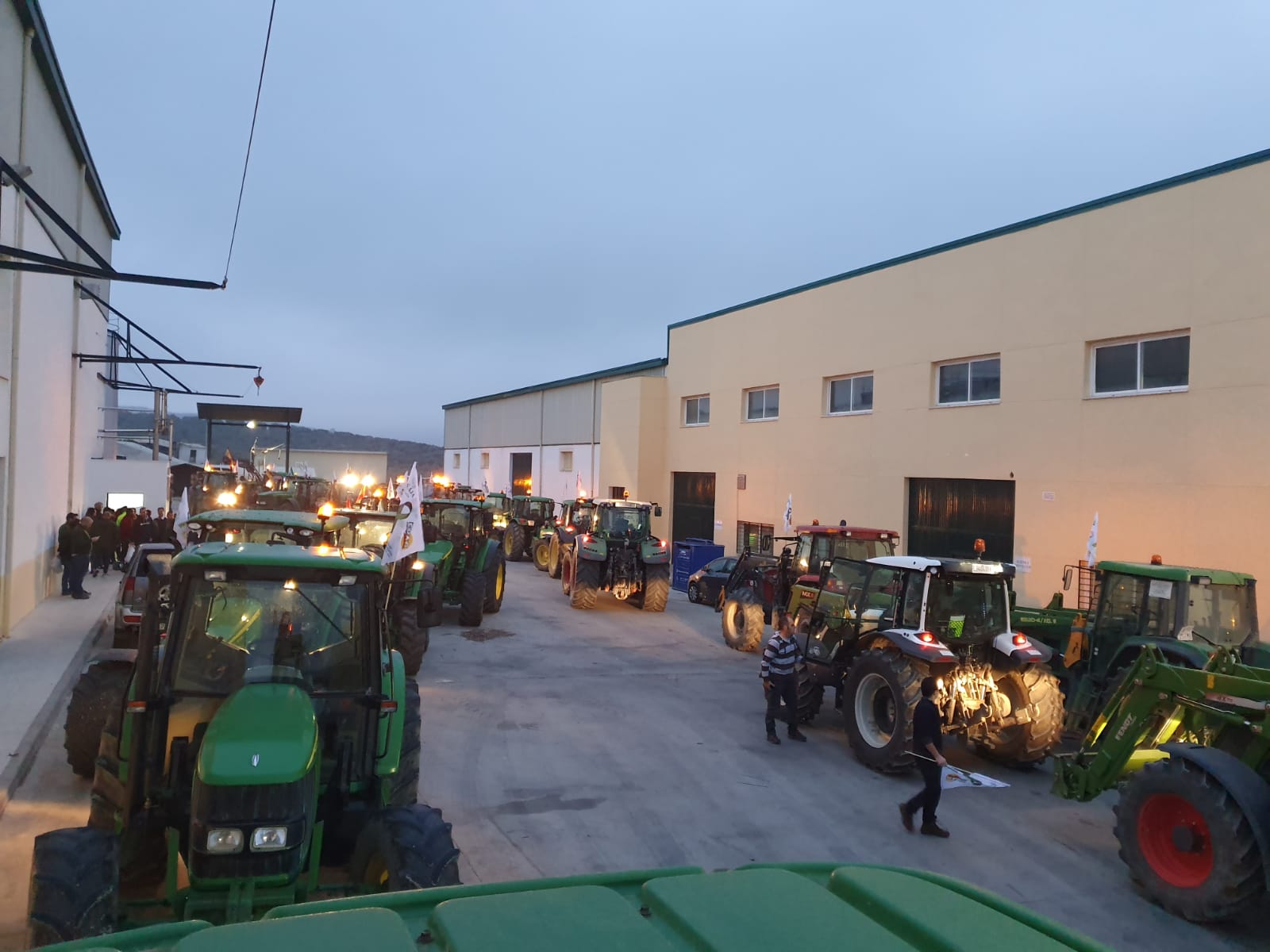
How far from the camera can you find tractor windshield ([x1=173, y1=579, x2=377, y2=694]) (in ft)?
15.0

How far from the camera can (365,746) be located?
15.5 ft

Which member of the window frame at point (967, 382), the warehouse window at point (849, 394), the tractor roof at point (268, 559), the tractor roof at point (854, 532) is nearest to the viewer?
the tractor roof at point (268, 559)

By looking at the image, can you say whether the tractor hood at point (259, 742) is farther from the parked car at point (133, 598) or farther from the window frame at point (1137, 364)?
the window frame at point (1137, 364)

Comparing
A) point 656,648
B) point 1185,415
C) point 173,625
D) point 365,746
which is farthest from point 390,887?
point 1185,415

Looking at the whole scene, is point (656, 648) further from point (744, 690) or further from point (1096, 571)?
point (1096, 571)

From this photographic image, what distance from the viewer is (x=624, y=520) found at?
1920 centimetres

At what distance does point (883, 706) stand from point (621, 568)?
9.79m

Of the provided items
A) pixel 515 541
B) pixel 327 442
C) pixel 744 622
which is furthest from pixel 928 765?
pixel 327 442

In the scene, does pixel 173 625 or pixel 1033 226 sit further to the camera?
pixel 1033 226

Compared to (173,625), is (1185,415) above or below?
above

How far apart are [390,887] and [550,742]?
197 inches

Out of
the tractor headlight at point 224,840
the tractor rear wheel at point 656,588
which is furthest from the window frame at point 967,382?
the tractor headlight at point 224,840

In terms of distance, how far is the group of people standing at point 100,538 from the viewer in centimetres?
1511

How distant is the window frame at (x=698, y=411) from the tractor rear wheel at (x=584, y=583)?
368 inches
